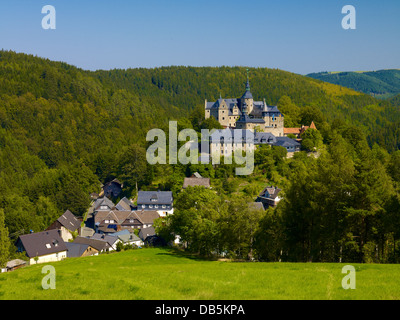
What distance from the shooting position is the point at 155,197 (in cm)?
7656

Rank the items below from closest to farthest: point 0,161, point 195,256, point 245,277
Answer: point 245,277, point 195,256, point 0,161

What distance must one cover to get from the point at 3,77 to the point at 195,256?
174787 millimetres

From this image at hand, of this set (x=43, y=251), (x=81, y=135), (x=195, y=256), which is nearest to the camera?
(x=195, y=256)

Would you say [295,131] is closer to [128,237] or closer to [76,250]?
[128,237]

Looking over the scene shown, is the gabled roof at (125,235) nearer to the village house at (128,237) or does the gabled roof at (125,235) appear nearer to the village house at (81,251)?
the village house at (128,237)

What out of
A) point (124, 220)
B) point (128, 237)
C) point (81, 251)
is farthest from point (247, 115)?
point (81, 251)

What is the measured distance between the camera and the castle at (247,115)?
91.8m

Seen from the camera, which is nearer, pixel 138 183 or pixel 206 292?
pixel 206 292

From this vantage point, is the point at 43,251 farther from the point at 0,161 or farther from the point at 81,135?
the point at 81,135

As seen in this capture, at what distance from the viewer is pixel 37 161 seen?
131 metres

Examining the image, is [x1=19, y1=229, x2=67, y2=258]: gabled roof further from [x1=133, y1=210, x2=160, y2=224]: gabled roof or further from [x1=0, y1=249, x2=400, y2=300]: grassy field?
[x1=0, y1=249, x2=400, y2=300]: grassy field

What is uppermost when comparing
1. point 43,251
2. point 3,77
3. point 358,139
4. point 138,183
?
point 3,77
